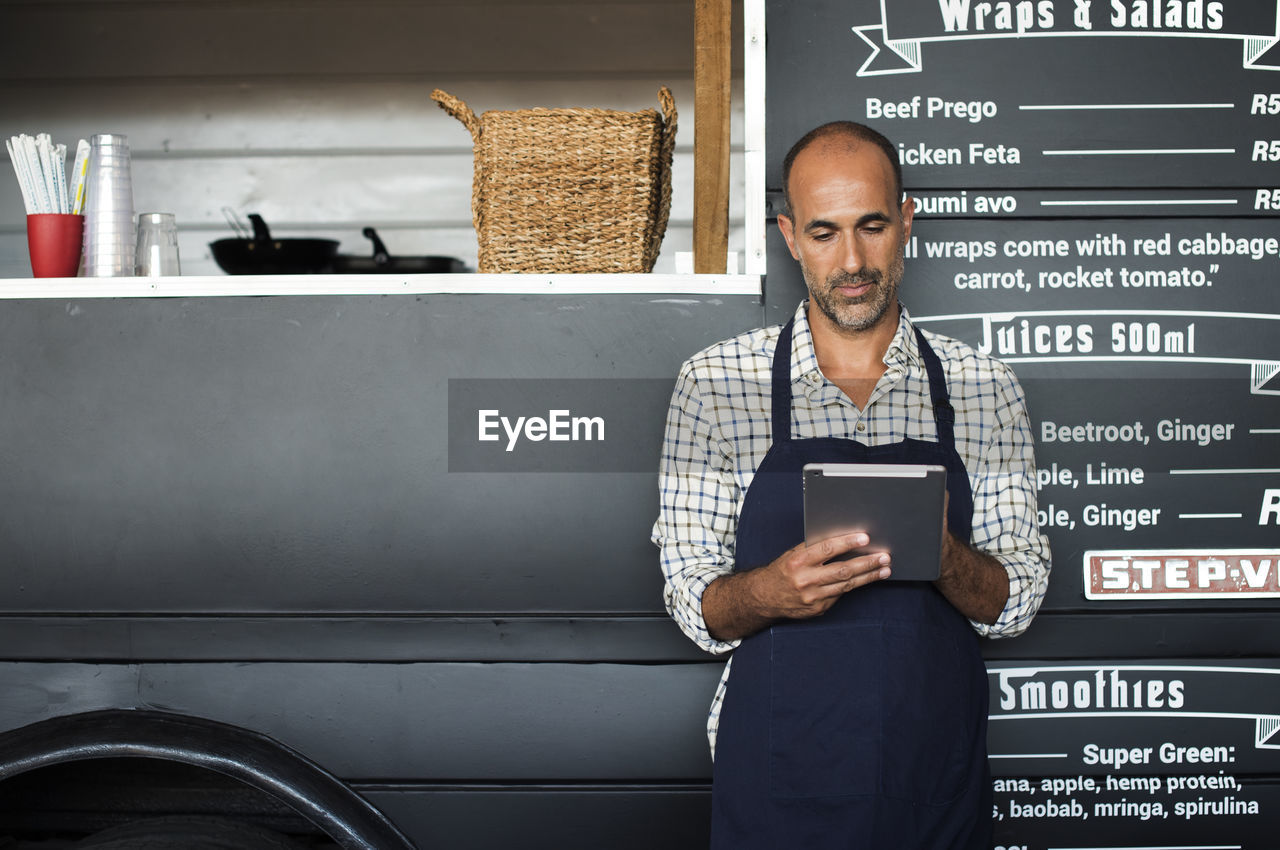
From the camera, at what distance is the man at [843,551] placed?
156cm

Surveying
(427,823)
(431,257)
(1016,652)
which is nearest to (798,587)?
(1016,652)

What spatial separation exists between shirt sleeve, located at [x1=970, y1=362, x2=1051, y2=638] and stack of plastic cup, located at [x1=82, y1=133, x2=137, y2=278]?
1578 mm

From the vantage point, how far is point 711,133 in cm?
195

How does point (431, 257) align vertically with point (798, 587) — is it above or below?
above

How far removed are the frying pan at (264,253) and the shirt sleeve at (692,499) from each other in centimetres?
205

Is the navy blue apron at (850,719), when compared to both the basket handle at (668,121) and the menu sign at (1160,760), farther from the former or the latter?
the basket handle at (668,121)

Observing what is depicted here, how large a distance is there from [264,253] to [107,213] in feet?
4.66

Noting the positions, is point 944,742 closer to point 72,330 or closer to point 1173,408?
point 1173,408

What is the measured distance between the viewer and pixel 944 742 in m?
1.59

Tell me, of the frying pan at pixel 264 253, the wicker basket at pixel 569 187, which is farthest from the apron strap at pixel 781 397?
the frying pan at pixel 264 253

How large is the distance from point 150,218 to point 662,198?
3.15ft

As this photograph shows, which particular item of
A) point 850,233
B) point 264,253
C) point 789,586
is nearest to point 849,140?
point 850,233
